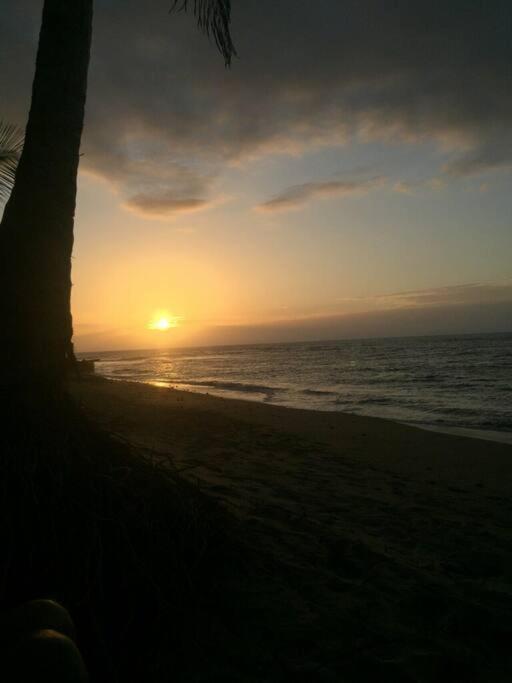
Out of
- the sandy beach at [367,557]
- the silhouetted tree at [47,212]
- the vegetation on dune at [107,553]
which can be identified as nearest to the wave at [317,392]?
the sandy beach at [367,557]

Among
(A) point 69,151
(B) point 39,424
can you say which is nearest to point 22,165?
(A) point 69,151

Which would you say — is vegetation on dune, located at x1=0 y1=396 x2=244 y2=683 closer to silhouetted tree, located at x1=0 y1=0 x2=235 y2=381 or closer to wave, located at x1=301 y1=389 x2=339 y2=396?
silhouetted tree, located at x1=0 y1=0 x2=235 y2=381

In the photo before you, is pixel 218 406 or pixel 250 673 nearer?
pixel 250 673

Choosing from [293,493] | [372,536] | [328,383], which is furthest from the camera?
[328,383]

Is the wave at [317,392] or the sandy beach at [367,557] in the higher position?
the sandy beach at [367,557]

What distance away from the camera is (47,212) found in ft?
10.3

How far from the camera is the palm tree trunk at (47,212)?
3.00 metres

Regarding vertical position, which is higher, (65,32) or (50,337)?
(65,32)

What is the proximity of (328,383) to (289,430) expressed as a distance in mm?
15489

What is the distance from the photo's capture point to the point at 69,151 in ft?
10.8

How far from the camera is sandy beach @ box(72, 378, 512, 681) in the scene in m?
2.21

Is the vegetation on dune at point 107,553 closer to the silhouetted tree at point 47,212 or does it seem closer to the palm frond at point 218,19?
the silhouetted tree at point 47,212

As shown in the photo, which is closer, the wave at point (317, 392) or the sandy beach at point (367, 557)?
the sandy beach at point (367, 557)

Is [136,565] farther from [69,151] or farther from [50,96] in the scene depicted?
[50,96]
